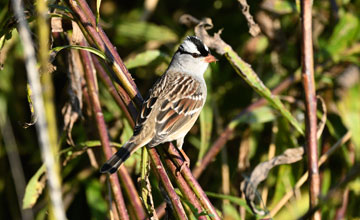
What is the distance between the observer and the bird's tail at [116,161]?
5.95ft

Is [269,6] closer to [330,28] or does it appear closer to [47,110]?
[330,28]

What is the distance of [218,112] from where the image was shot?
3568mm

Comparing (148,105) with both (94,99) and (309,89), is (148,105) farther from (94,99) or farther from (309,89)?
(309,89)

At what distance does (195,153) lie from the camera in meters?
3.61

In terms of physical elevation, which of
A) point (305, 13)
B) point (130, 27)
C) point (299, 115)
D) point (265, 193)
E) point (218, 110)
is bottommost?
point (265, 193)

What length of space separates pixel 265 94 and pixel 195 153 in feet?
4.03

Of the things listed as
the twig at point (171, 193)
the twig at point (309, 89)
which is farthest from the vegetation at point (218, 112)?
the twig at point (171, 193)

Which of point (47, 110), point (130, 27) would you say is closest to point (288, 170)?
point (130, 27)

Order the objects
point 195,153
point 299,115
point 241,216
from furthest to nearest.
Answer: point 195,153
point 299,115
point 241,216

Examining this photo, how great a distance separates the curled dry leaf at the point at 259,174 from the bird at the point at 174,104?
1.23 feet

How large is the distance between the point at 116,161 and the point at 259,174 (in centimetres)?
88

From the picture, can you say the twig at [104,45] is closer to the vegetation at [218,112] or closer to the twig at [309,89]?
the vegetation at [218,112]

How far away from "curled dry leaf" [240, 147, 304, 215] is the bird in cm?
37

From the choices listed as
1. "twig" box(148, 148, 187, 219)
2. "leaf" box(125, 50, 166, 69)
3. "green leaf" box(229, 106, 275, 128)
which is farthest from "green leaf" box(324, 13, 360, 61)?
"twig" box(148, 148, 187, 219)
